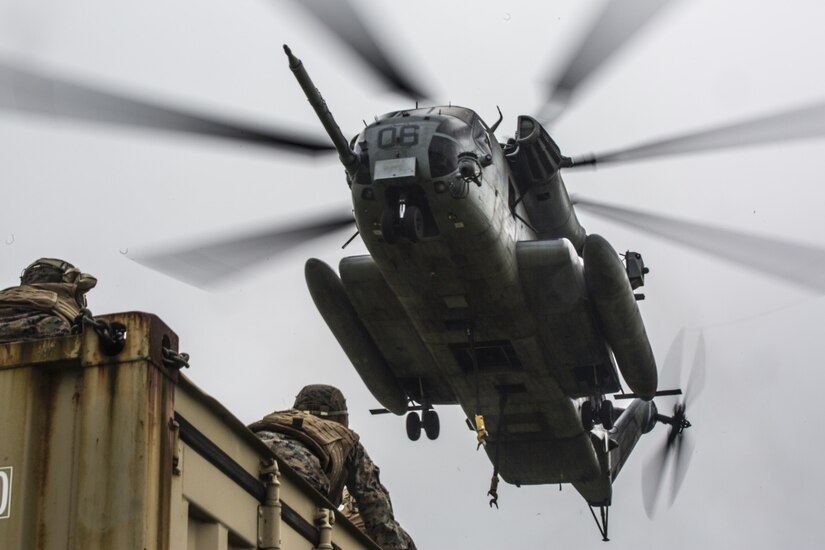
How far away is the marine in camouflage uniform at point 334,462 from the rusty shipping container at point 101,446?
2598 mm

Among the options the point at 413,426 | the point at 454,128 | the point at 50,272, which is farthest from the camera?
the point at 413,426

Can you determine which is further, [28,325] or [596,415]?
[596,415]

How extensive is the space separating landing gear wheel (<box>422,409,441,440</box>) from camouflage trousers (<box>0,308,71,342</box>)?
9.35 m

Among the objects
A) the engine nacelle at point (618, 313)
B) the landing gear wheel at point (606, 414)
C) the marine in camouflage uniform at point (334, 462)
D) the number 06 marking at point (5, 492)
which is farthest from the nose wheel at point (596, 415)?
the number 06 marking at point (5, 492)

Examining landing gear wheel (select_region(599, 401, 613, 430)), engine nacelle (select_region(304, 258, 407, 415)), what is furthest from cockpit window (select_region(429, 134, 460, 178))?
landing gear wheel (select_region(599, 401, 613, 430))

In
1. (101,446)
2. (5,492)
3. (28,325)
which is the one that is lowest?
(5,492)

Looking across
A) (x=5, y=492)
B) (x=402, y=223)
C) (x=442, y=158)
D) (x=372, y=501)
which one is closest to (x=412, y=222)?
(x=402, y=223)

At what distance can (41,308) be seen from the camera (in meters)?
6.35

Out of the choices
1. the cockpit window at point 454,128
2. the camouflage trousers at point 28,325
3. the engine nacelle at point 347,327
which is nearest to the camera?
the camouflage trousers at point 28,325

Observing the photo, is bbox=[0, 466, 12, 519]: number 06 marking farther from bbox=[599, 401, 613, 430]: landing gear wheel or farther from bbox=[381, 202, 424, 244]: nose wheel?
bbox=[599, 401, 613, 430]: landing gear wheel

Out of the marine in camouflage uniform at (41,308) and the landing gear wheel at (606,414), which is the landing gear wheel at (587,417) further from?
the marine in camouflage uniform at (41,308)

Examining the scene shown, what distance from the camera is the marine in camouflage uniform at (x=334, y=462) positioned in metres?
7.67

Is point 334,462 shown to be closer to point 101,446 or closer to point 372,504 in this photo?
point 372,504

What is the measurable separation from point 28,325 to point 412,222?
550 centimetres
